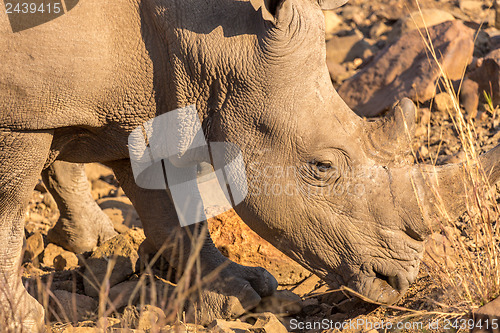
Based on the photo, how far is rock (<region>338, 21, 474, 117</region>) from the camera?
7195 millimetres

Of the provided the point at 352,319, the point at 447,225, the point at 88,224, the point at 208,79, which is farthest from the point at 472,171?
the point at 88,224

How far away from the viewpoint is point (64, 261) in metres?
5.78

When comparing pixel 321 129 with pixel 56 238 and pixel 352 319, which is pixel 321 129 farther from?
pixel 56 238

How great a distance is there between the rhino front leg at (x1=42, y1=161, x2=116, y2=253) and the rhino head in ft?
7.16

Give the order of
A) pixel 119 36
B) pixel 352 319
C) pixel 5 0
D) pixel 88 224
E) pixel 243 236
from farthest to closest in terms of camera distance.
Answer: pixel 88 224
pixel 243 236
pixel 352 319
pixel 119 36
pixel 5 0

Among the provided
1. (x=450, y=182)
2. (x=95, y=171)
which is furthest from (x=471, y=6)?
(x=450, y=182)

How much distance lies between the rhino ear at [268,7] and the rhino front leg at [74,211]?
9.15 ft

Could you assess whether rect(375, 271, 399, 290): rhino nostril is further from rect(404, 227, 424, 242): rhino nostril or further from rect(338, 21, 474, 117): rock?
rect(338, 21, 474, 117): rock

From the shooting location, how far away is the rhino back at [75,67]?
3.76 m

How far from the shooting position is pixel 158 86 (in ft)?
13.7

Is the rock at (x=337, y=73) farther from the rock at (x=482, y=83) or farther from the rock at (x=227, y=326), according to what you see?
the rock at (x=227, y=326)

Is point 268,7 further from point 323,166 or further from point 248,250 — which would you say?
point 248,250

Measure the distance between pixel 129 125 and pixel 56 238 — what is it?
227 cm

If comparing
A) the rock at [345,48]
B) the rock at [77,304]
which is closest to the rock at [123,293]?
the rock at [77,304]
